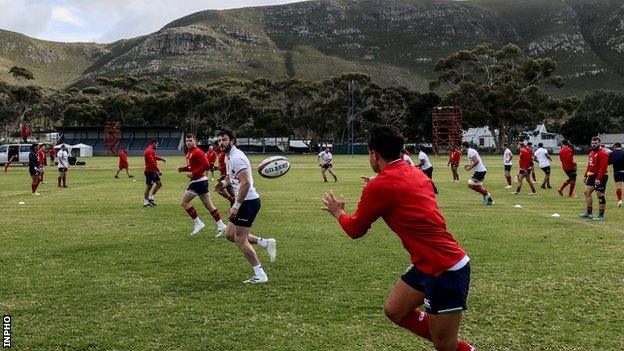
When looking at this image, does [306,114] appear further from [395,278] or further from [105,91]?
[395,278]

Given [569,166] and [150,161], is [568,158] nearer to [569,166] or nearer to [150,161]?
[569,166]

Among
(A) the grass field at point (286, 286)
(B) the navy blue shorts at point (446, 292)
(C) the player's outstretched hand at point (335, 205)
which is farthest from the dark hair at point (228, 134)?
(B) the navy blue shorts at point (446, 292)

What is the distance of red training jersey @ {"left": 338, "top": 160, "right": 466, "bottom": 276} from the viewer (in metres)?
4.10

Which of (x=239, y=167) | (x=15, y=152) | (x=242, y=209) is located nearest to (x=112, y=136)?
(x=15, y=152)

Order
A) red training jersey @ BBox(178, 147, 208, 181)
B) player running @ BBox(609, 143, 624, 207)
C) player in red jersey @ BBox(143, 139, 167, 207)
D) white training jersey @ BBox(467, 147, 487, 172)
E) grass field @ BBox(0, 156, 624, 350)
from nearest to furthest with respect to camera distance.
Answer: grass field @ BBox(0, 156, 624, 350), red training jersey @ BBox(178, 147, 208, 181), player running @ BBox(609, 143, 624, 207), player in red jersey @ BBox(143, 139, 167, 207), white training jersey @ BBox(467, 147, 487, 172)

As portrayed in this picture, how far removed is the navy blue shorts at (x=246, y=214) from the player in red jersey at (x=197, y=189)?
3.82 m

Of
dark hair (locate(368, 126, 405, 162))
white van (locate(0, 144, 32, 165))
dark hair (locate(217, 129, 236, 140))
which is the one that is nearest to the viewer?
dark hair (locate(368, 126, 405, 162))

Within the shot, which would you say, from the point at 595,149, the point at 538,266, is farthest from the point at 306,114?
the point at 538,266

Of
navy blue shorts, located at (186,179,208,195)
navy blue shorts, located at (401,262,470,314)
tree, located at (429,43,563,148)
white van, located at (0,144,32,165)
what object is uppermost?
tree, located at (429,43,563,148)

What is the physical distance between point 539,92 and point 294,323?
8290 cm

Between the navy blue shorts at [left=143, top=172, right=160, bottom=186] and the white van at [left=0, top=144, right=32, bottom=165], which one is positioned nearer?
the navy blue shorts at [left=143, top=172, right=160, bottom=186]

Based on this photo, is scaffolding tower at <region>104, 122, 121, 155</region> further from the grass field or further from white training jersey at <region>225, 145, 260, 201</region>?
white training jersey at <region>225, 145, 260, 201</region>

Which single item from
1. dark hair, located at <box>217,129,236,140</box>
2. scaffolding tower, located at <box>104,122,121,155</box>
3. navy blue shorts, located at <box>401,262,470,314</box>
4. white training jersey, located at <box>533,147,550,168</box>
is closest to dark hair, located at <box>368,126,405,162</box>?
navy blue shorts, located at <box>401,262,470,314</box>

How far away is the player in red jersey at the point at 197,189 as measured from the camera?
12.0m
